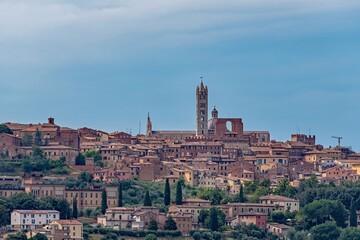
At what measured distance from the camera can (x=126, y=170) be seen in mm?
97375

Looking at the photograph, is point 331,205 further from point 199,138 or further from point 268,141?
point 268,141

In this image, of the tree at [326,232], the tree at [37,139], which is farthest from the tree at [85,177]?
the tree at [326,232]

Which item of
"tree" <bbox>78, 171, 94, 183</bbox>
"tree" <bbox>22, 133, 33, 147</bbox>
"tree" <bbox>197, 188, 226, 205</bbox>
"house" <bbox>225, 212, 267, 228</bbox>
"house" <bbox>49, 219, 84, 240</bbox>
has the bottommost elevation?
"house" <bbox>49, 219, 84, 240</bbox>

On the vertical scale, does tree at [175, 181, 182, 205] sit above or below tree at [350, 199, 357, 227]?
above

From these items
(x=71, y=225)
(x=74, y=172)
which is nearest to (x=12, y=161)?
(x=74, y=172)

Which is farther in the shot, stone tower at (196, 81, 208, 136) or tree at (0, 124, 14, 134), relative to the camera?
stone tower at (196, 81, 208, 136)

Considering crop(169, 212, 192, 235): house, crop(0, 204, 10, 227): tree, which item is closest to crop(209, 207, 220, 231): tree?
crop(169, 212, 192, 235): house

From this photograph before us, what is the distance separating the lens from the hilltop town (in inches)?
3349

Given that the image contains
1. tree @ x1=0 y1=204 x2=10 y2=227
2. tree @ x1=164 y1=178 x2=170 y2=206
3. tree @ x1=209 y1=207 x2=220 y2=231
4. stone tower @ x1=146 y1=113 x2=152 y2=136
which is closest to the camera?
tree @ x1=0 y1=204 x2=10 y2=227

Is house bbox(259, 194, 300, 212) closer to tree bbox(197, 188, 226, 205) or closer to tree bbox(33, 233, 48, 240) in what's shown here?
tree bbox(197, 188, 226, 205)

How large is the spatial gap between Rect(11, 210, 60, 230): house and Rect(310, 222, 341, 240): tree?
13640 millimetres

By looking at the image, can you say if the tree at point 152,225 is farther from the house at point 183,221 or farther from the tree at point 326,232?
the tree at point 326,232

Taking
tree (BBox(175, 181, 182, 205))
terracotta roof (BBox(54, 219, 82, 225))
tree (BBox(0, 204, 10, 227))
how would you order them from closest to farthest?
terracotta roof (BBox(54, 219, 82, 225)), tree (BBox(0, 204, 10, 227)), tree (BBox(175, 181, 182, 205))

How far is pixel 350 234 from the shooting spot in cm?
8650
